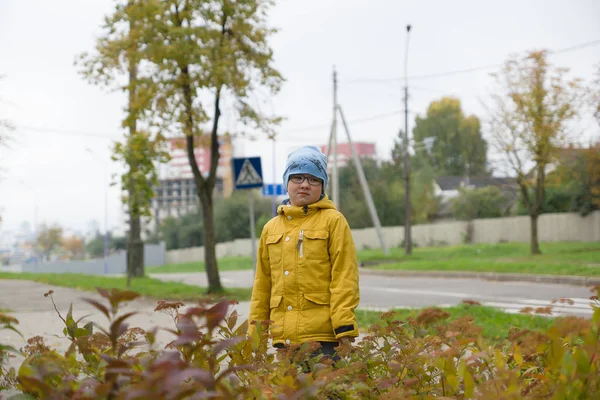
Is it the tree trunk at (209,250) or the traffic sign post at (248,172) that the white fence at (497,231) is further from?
the traffic sign post at (248,172)

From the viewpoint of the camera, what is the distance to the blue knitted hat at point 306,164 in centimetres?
393

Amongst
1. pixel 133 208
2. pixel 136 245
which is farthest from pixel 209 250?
pixel 136 245

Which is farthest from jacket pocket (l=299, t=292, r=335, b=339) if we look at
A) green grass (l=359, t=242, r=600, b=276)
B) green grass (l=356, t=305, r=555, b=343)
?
green grass (l=359, t=242, r=600, b=276)

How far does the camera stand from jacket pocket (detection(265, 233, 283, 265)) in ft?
13.0

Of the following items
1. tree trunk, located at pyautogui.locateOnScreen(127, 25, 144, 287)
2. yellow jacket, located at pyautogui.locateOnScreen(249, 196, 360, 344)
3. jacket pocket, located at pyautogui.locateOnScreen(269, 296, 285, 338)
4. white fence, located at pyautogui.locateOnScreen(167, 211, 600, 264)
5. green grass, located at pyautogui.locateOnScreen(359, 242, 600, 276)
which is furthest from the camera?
white fence, located at pyautogui.locateOnScreen(167, 211, 600, 264)

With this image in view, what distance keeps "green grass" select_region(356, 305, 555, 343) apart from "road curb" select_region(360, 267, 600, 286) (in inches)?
194

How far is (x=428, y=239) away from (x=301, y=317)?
4648 centimetres

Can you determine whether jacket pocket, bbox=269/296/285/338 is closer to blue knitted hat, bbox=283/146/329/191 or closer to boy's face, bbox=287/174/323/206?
boy's face, bbox=287/174/323/206

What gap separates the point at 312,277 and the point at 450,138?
83130mm

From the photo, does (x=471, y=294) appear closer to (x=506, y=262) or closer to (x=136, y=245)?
(x=506, y=262)

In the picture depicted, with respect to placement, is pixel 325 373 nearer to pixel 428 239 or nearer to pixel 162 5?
pixel 162 5

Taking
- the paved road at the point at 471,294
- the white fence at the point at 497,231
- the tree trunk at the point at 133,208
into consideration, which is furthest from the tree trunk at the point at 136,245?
the white fence at the point at 497,231

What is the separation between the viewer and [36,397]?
2.07 m

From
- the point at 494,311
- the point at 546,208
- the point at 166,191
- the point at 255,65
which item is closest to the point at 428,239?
the point at 546,208
